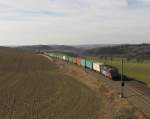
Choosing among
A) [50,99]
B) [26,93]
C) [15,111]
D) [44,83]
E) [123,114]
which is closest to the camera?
[123,114]

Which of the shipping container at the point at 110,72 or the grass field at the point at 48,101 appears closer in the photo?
the grass field at the point at 48,101

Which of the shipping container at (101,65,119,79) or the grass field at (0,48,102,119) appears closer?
the grass field at (0,48,102,119)

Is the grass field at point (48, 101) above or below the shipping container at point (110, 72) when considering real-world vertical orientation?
below

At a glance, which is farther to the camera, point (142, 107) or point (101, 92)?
point (101, 92)

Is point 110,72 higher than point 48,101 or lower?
higher

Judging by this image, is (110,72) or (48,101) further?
(110,72)

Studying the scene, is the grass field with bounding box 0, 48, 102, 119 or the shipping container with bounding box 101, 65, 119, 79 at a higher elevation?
the shipping container with bounding box 101, 65, 119, 79

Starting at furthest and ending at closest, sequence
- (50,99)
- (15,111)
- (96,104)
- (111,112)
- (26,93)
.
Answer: (26,93), (50,99), (96,104), (15,111), (111,112)

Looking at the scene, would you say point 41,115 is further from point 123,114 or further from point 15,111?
point 123,114

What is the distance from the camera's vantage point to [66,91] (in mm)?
38219

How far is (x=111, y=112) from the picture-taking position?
86.1 feet

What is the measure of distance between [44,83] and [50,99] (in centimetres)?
1255

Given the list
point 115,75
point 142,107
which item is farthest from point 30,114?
point 115,75

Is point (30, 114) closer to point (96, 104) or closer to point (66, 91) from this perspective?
point (96, 104)
